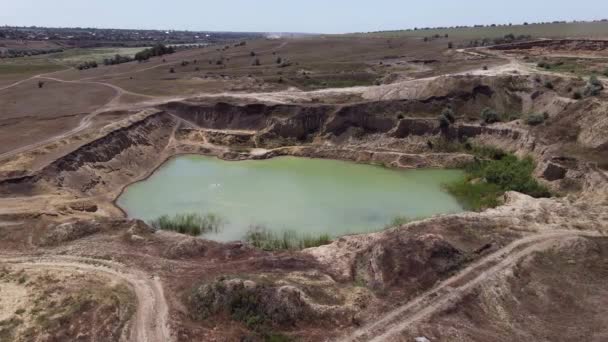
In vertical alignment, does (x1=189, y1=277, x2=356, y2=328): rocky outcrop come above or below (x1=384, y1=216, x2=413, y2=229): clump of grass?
above

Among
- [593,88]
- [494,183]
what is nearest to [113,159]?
[494,183]

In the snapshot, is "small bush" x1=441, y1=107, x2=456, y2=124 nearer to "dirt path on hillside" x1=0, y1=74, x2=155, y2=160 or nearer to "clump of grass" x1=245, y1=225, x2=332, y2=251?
"clump of grass" x1=245, y1=225, x2=332, y2=251

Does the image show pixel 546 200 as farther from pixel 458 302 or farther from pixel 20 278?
pixel 20 278

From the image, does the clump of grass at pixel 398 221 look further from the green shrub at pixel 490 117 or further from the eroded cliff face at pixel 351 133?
the green shrub at pixel 490 117

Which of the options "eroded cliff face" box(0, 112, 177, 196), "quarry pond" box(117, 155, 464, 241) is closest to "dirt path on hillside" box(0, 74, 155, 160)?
"eroded cliff face" box(0, 112, 177, 196)

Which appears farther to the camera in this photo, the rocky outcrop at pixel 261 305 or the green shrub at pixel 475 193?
the green shrub at pixel 475 193

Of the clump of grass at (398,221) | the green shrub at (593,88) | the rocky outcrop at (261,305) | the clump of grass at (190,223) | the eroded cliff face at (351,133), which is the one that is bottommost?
the clump of grass at (190,223)

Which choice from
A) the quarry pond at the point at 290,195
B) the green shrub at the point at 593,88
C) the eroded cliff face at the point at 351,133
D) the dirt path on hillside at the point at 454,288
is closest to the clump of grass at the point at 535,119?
the eroded cliff face at the point at 351,133
